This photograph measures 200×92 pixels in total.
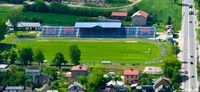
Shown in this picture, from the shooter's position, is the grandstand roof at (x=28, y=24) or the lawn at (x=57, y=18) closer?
the grandstand roof at (x=28, y=24)

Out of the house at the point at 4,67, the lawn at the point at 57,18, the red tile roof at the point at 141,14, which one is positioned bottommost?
the house at the point at 4,67

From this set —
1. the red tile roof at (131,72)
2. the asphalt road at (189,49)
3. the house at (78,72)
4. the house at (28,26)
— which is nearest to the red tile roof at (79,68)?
the house at (78,72)

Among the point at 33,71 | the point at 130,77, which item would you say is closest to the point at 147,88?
the point at 130,77

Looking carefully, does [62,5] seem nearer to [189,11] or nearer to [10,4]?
[10,4]

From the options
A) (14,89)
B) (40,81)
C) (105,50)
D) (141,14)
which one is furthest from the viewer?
(141,14)

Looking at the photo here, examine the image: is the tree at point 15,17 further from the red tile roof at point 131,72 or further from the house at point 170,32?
the red tile roof at point 131,72

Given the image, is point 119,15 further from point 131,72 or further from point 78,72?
point 131,72

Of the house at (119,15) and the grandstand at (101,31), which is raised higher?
the house at (119,15)
